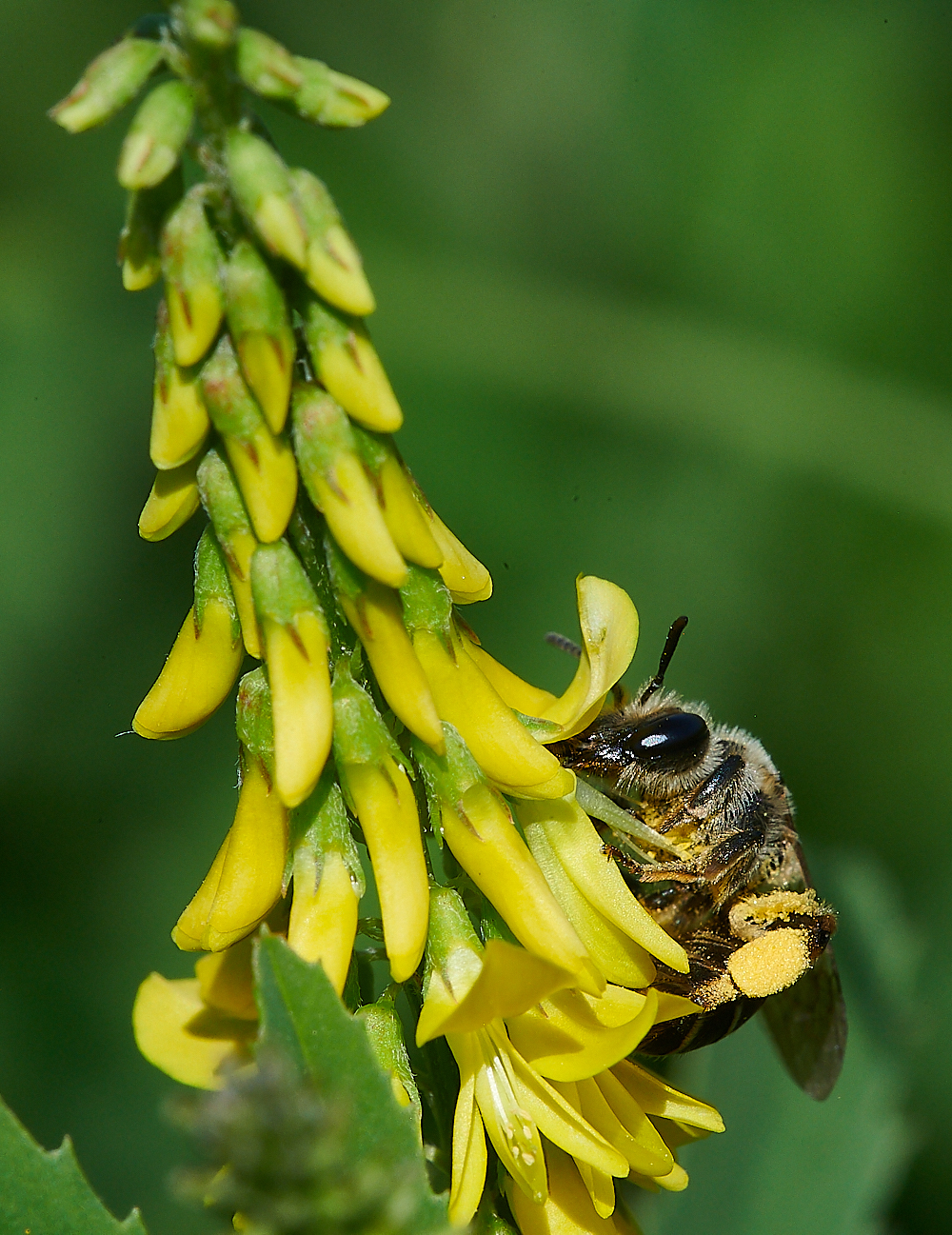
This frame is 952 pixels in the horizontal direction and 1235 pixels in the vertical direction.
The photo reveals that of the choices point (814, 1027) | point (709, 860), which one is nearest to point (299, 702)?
point (709, 860)

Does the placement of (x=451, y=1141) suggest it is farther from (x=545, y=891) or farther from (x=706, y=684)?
(x=706, y=684)

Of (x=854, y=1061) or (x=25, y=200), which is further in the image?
(x=25, y=200)

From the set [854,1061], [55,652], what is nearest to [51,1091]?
[55,652]

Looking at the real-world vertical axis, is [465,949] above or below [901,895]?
above

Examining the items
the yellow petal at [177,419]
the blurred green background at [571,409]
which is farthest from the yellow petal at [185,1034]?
the blurred green background at [571,409]

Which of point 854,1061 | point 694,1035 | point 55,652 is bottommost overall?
point 55,652

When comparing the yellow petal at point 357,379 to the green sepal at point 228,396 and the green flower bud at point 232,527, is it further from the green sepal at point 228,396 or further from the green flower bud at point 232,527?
the green flower bud at point 232,527

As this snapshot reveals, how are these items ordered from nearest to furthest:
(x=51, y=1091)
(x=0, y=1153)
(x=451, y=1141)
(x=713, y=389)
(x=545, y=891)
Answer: (x=0, y=1153), (x=545, y=891), (x=451, y=1141), (x=51, y=1091), (x=713, y=389)
